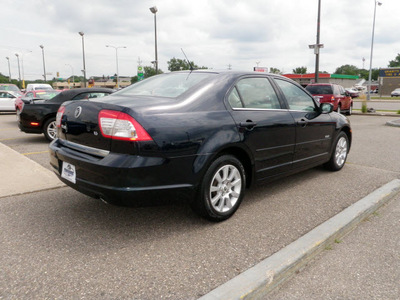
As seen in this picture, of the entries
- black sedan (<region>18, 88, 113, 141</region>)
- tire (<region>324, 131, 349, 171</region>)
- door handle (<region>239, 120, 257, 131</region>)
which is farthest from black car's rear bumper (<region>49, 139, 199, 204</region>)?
black sedan (<region>18, 88, 113, 141</region>)

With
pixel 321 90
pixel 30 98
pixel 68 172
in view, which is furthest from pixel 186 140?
pixel 321 90

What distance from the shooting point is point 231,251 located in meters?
2.80

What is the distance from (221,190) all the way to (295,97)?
6.29 ft

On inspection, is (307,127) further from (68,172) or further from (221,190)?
(68,172)

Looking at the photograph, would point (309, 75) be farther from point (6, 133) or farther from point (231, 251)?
point (231, 251)

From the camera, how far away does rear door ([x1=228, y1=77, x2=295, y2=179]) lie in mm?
3494

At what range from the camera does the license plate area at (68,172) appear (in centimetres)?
309

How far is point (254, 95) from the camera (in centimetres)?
378

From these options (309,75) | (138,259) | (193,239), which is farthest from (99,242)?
(309,75)

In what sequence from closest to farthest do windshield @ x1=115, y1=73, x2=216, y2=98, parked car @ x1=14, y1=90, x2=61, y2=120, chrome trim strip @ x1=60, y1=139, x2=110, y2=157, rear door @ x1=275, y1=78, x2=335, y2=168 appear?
chrome trim strip @ x1=60, y1=139, x2=110, y2=157 → windshield @ x1=115, y1=73, x2=216, y2=98 → rear door @ x1=275, y1=78, x2=335, y2=168 → parked car @ x1=14, y1=90, x2=61, y2=120

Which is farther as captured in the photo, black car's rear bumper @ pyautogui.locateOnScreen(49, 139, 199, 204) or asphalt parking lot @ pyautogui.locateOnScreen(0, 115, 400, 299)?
black car's rear bumper @ pyautogui.locateOnScreen(49, 139, 199, 204)

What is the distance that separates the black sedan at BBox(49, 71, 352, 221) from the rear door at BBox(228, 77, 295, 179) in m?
0.01

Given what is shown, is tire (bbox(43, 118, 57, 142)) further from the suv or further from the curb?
the suv

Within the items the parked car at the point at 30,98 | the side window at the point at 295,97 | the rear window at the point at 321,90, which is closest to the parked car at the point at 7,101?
the parked car at the point at 30,98
